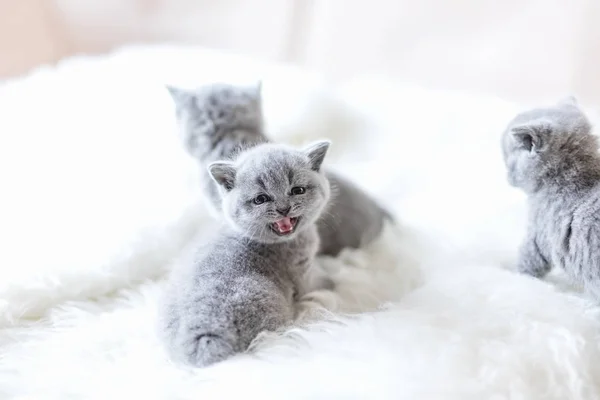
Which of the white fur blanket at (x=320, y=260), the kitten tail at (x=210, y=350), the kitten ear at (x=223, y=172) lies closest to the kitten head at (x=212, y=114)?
the white fur blanket at (x=320, y=260)

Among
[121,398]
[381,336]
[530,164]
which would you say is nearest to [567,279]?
[530,164]

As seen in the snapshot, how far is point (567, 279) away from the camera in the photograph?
925 mm

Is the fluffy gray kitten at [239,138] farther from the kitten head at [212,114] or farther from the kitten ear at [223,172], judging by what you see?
the kitten ear at [223,172]

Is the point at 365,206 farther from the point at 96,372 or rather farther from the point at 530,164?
the point at 96,372

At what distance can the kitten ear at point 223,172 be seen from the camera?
86 centimetres

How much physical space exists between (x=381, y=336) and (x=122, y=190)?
1.98 ft

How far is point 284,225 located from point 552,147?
40 centimetres

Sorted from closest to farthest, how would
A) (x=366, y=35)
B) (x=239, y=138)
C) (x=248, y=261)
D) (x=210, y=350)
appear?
(x=210, y=350) → (x=248, y=261) → (x=239, y=138) → (x=366, y=35)

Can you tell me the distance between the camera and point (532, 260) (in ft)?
3.06

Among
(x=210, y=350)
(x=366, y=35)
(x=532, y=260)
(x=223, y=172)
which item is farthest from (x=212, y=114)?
(x=366, y=35)

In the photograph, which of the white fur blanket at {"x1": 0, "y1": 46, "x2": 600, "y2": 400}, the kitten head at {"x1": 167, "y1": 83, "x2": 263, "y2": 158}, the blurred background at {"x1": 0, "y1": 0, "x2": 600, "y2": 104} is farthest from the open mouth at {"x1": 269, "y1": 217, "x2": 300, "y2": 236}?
the blurred background at {"x1": 0, "y1": 0, "x2": 600, "y2": 104}

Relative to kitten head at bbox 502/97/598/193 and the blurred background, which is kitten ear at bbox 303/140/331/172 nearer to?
kitten head at bbox 502/97/598/193

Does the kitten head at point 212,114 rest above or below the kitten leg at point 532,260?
above

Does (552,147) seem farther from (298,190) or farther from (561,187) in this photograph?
(298,190)
